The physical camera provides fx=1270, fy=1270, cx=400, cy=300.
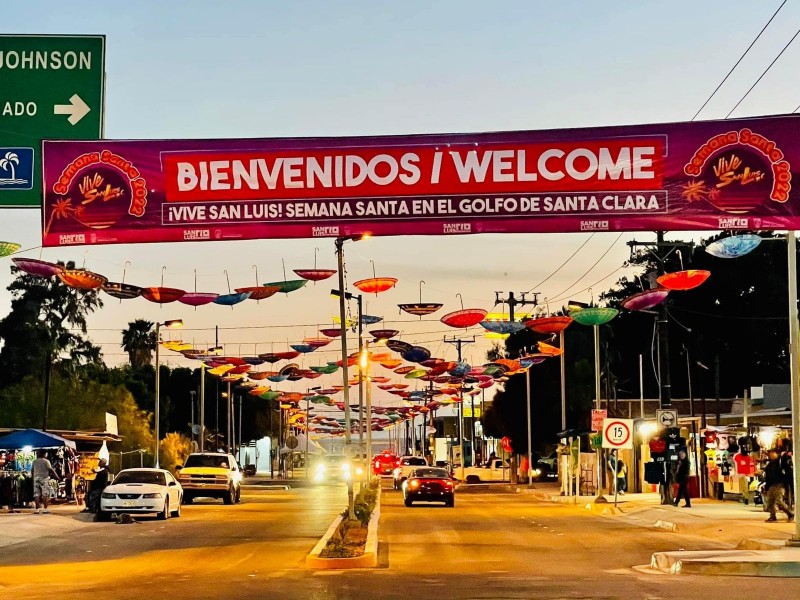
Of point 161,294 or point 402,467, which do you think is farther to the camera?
point 402,467

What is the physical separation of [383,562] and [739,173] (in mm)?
8677

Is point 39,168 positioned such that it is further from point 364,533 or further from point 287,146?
point 364,533

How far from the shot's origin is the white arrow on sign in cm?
1750


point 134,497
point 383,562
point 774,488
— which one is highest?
point 774,488

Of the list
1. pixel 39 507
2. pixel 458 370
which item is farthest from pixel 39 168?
pixel 458 370

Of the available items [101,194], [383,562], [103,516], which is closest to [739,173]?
[383,562]

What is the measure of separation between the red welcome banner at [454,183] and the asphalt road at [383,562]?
17.5 ft

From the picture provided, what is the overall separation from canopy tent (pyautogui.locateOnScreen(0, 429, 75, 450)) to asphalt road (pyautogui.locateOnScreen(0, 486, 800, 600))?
21.5 ft

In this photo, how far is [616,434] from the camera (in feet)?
132

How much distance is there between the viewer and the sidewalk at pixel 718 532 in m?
19.3

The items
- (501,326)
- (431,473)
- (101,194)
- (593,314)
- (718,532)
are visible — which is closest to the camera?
(101,194)

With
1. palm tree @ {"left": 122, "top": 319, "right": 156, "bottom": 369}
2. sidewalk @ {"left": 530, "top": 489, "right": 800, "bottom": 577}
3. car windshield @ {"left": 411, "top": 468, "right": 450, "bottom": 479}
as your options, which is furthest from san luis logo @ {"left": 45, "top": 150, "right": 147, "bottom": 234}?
palm tree @ {"left": 122, "top": 319, "right": 156, "bottom": 369}

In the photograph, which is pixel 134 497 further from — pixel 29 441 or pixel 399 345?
pixel 399 345

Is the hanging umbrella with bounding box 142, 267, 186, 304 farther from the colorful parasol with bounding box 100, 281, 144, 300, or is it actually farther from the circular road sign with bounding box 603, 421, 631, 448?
the circular road sign with bounding box 603, 421, 631, 448
